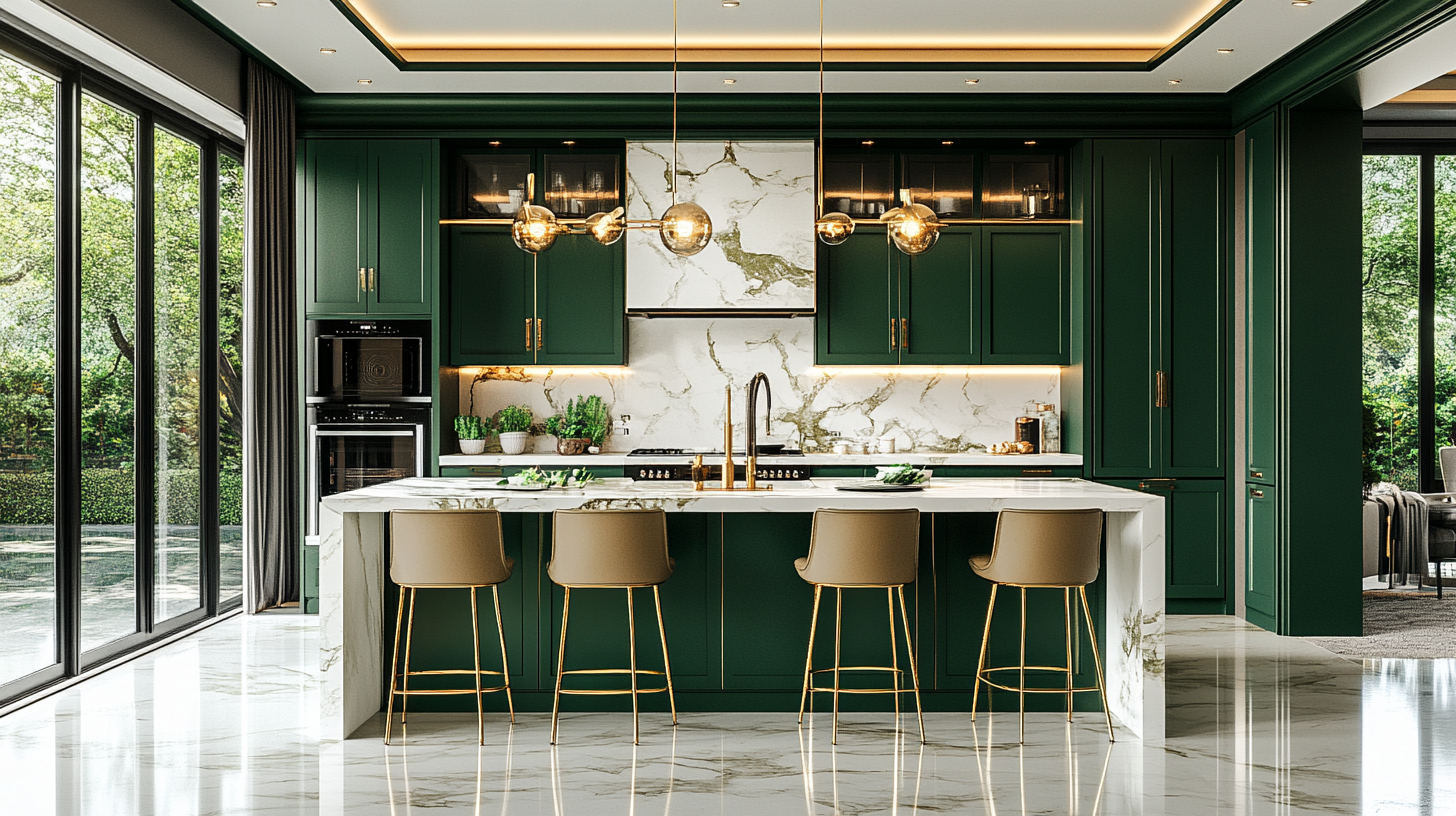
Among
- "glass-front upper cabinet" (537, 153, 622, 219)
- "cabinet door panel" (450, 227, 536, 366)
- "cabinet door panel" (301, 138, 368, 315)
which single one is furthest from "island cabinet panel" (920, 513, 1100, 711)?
"cabinet door panel" (301, 138, 368, 315)

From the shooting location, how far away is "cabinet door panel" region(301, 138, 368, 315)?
20.1 ft

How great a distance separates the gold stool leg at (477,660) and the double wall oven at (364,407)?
2.11 meters

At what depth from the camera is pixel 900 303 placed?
6.30m

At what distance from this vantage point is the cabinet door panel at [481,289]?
6.28 metres

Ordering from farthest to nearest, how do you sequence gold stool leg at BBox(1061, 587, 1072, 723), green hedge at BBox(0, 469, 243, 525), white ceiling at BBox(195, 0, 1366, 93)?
white ceiling at BBox(195, 0, 1366, 93) < green hedge at BBox(0, 469, 243, 525) < gold stool leg at BBox(1061, 587, 1072, 723)

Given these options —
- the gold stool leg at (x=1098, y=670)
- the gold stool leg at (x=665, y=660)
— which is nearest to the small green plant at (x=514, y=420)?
the gold stool leg at (x=665, y=660)

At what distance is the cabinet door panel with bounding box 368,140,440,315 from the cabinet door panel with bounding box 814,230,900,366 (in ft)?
7.92

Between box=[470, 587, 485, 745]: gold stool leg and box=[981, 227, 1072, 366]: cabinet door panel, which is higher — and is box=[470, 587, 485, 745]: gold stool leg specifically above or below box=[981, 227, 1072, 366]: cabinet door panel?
below

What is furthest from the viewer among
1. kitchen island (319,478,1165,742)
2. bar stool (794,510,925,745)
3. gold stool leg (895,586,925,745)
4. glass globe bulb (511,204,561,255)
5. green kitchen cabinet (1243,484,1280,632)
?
green kitchen cabinet (1243,484,1280,632)

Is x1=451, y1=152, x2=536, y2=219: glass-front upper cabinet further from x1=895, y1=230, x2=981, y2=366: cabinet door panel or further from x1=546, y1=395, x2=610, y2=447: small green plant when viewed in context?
x1=895, y1=230, x2=981, y2=366: cabinet door panel

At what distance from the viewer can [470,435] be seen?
620 cm

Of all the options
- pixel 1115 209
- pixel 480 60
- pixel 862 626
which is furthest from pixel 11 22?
pixel 1115 209

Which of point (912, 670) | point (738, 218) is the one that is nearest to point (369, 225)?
point (738, 218)

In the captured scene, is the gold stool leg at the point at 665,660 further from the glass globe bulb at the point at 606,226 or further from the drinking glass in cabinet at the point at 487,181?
the drinking glass in cabinet at the point at 487,181
